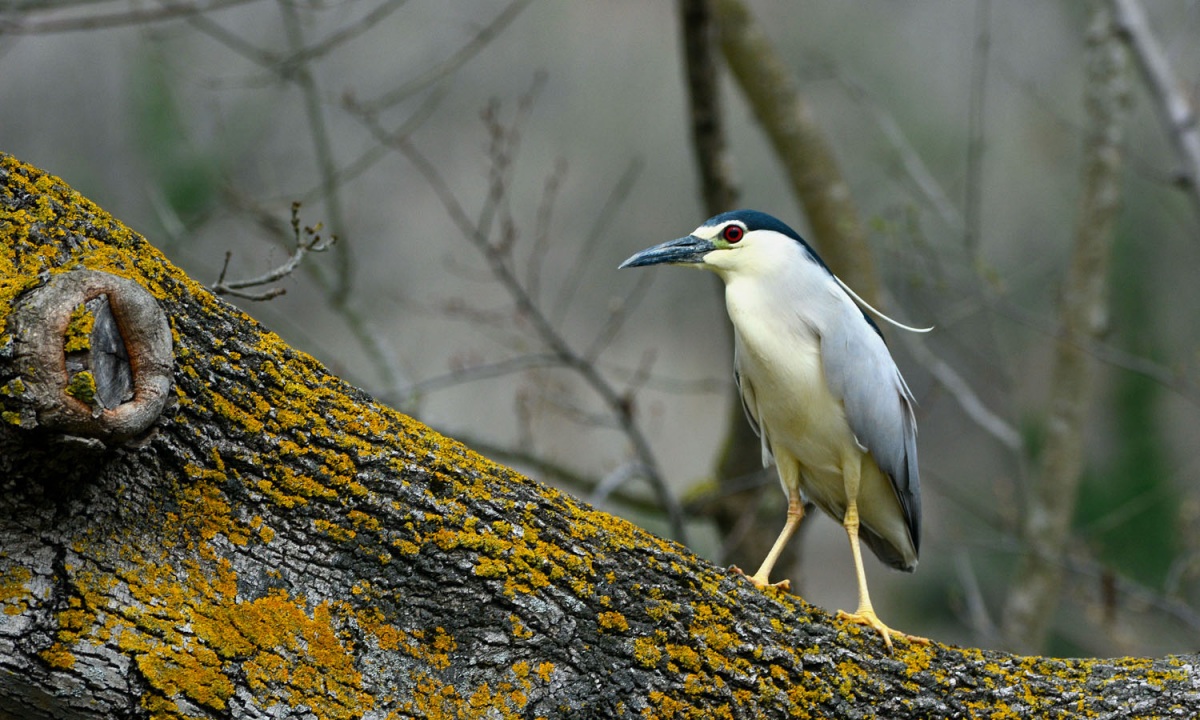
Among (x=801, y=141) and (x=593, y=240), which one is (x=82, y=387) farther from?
(x=801, y=141)

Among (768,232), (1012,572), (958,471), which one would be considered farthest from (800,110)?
(958,471)

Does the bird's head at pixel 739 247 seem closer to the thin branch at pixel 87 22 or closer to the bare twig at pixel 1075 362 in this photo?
the thin branch at pixel 87 22

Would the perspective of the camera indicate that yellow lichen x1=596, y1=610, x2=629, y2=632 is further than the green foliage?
No

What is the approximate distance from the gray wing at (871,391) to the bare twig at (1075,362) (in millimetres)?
2911

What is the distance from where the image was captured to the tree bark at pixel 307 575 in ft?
4.39

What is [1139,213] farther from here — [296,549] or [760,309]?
[296,549]

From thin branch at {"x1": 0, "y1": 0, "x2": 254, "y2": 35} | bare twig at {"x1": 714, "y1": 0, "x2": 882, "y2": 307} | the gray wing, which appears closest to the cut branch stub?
the gray wing

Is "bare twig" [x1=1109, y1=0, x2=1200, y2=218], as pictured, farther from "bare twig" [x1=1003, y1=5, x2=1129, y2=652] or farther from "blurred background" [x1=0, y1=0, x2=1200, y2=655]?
"blurred background" [x1=0, y1=0, x2=1200, y2=655]

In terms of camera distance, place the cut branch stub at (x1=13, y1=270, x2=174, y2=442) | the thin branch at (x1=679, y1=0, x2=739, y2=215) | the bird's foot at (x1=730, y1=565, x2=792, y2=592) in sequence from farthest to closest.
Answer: the thin branch at (x1=679, y1=0, x2=739, y2=215), the bird's foot at (x1=730, y1=565, x2=792, y2=592), the cut branch stub at (x1=13, y1=270, x2=174, y2=442)

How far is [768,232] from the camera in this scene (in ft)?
9.27

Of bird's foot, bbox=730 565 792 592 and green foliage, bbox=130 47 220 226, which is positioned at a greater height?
green foliage, bbox=130 47 220 226

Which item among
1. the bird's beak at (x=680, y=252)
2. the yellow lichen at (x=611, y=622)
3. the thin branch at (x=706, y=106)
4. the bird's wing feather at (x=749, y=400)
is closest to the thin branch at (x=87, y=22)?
the thin branch at (x=706, y=106)

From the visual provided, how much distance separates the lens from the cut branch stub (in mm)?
1243

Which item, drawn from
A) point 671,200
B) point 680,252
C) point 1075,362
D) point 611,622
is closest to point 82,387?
point 611,622
